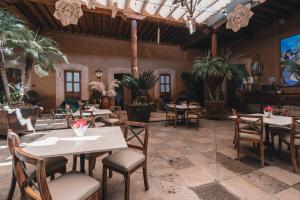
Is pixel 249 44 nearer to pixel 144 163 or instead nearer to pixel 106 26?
pixel 106 26

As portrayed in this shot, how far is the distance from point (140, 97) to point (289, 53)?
6.31 m

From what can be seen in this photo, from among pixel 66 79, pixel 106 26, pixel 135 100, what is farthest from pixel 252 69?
pixel 66 79

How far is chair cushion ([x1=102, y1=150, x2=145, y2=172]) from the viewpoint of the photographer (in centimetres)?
176

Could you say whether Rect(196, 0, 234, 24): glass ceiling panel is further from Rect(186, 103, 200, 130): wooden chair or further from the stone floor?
the stone floor

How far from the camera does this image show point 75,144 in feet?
5.46

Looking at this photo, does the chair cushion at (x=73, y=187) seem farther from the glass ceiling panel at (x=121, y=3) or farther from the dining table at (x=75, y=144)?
the glass ceiling panel at (x=121, y=3)

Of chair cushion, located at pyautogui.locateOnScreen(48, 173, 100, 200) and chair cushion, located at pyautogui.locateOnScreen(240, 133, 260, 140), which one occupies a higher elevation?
chair cushion, located at pyautogui.locateOnScreen(240, 133, 260, 140)

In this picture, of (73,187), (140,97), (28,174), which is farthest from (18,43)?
(73,187)

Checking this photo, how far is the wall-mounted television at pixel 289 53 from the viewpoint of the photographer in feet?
21.8

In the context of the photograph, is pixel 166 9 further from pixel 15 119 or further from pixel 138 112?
pixel 15 119

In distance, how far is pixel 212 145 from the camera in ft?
12.1

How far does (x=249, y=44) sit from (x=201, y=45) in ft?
8.85

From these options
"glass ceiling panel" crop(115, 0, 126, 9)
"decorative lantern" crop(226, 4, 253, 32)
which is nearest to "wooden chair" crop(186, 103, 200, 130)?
"decorative lantern" crop(226, 4, 253, 32)

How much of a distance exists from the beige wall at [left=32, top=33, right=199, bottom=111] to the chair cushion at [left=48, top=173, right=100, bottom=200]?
814 centimetres
